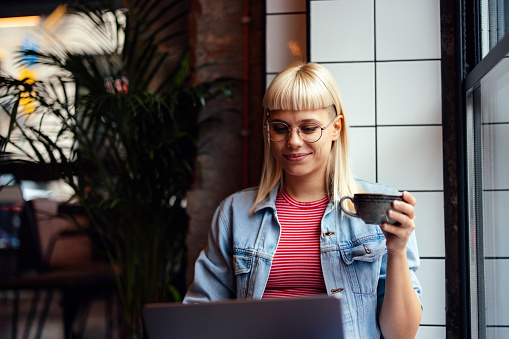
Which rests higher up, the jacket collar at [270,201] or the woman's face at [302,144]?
the woman's face at [302,144]

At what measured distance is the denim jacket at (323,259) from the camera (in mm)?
1372

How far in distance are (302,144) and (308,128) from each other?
5 cm

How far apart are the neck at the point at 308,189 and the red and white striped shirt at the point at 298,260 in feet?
0.15

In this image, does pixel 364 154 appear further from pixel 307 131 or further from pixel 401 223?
pixel 401 223

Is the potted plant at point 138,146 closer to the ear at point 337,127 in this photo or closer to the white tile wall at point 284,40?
the white tile wall at point 284,40

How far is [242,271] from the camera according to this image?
1.44 m

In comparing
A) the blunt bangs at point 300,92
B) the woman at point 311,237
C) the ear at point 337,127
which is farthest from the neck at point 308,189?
the blunt bangs at point 300,92

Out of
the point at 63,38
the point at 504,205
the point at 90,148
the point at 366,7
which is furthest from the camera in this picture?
the point at 63,38

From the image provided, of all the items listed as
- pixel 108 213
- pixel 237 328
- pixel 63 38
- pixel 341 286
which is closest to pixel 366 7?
pixel 341 286

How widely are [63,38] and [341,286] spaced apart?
3.80 meters

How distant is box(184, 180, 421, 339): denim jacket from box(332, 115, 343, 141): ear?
0.19 metres

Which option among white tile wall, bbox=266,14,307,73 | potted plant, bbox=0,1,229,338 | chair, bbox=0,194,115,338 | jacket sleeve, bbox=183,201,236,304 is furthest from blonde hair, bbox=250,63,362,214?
chair, bbox=0,194,115,338

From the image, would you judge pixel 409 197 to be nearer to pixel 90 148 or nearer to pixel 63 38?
pixel 90 148

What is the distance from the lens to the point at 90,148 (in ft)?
7.17
